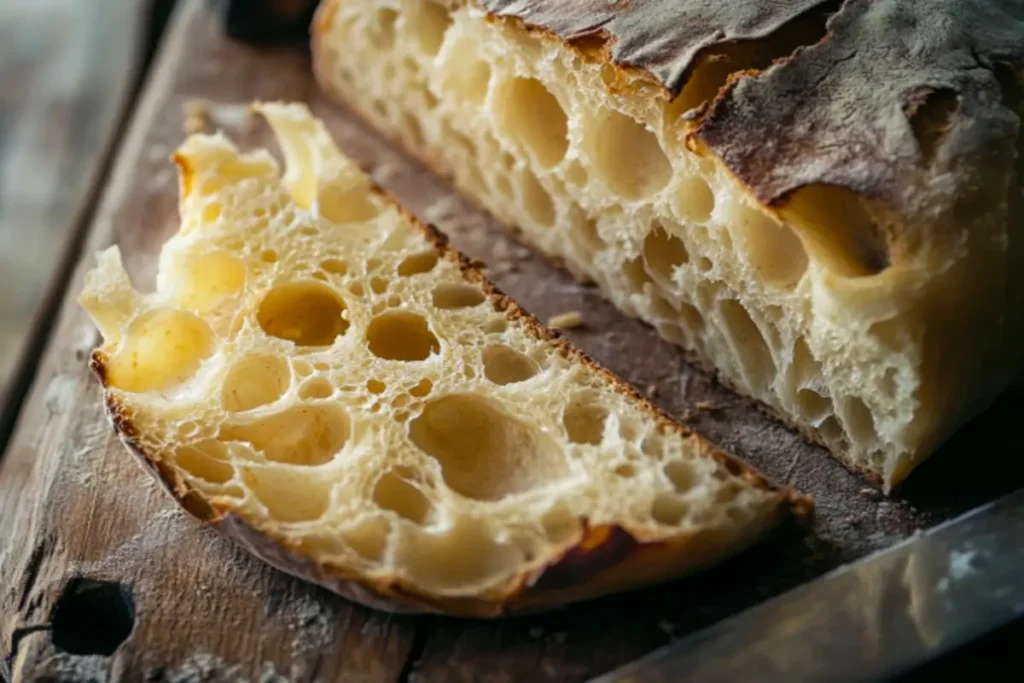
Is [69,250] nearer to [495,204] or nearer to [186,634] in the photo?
[495,204]

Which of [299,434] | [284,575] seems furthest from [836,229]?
[284,575]

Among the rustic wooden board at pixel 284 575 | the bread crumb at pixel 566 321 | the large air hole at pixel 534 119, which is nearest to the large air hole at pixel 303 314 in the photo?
the rustic wooden board at pixel 284 575

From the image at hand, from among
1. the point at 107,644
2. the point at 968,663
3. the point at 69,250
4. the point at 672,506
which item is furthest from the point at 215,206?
the point at 968,663

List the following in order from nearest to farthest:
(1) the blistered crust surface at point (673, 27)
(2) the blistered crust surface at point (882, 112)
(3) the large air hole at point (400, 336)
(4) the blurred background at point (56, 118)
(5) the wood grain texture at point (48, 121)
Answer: (2) the blistered crust surface at point (882, 112), (1) the blistered crust surface at point (673, 27), (3) the large air hole at point (400, 336), (4) the blurred background at point (56, 118), (5) the wood grain texture at point (48, 121)

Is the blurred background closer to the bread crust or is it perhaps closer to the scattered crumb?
the scattered crumb

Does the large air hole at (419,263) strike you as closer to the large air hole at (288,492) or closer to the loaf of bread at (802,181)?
the loaf of bread at (802,181)
